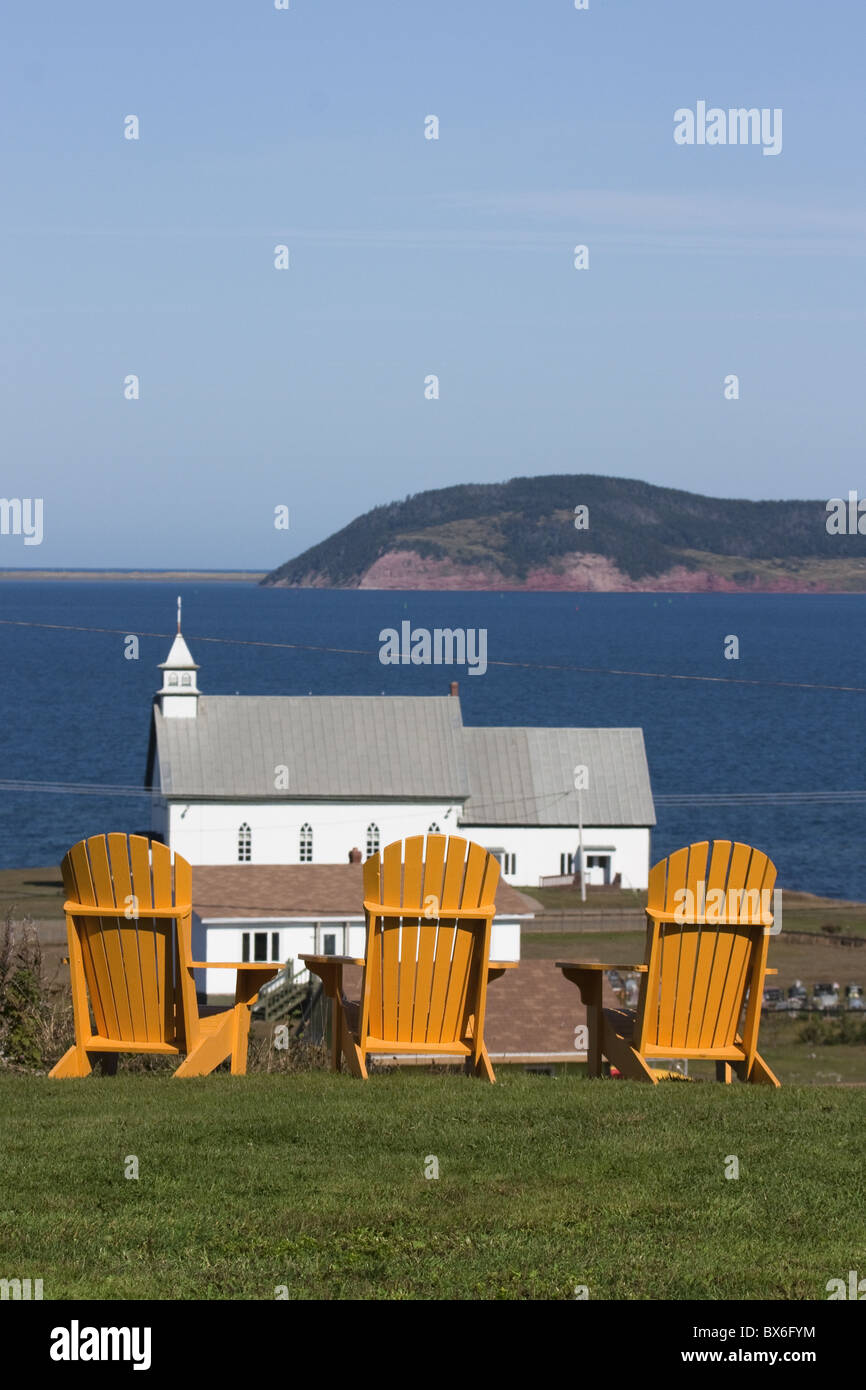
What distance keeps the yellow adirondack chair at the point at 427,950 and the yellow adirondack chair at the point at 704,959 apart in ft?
1.85

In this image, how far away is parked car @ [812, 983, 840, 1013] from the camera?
1048 inches

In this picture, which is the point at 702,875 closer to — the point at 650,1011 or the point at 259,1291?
the point at 650,1011

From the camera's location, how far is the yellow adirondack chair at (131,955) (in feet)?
26.4

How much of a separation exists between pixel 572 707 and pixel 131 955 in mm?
100486

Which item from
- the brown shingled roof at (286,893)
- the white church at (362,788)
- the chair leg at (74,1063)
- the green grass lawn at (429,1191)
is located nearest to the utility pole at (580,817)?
the white church at (362,788)

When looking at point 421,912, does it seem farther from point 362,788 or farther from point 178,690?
point 178,690

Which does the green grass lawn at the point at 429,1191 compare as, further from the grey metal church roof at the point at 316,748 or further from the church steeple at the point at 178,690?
the church steeple at the point at 178,690

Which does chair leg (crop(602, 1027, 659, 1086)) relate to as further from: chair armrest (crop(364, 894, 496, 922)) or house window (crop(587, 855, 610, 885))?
house window (crop(587, 855, 610, 885))

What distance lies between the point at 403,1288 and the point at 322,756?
37271 millimetres

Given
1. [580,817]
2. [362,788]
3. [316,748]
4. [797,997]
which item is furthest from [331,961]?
[580,817]

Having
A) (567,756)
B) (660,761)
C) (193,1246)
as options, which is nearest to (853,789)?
(660,761)

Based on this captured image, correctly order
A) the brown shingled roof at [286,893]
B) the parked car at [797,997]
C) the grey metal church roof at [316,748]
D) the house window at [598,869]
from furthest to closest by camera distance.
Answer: the house window at [598,869], the grey metal church roof at [316,748], the brown shingled roof at [286,893], the parked car at [797,997]

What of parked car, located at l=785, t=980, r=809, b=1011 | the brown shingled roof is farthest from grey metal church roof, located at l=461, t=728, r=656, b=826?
parked car, located at l=785, t=980, r=809, b=1011

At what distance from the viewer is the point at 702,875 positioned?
8.05 m
